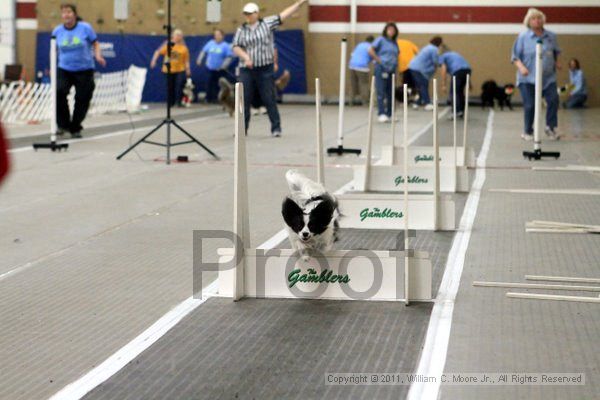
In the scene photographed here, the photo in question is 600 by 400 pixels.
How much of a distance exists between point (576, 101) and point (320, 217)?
2252 cm

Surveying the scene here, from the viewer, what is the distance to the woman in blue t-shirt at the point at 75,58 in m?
15.6

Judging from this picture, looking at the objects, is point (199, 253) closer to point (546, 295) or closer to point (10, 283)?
point (10, 283)

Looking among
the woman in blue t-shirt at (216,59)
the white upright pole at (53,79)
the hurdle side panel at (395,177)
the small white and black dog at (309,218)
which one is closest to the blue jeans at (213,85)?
the woman in blue t-shirt at (216,59)

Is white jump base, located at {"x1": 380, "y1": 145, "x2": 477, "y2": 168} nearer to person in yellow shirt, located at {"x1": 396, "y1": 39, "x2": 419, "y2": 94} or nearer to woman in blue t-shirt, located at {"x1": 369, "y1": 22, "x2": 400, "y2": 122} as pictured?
woman in blue t-shirt, located at {"x1": 369, "y1": 22, "x2": 400, "y2": 122}

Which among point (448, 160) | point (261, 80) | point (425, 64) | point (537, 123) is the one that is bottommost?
point (448, 160)

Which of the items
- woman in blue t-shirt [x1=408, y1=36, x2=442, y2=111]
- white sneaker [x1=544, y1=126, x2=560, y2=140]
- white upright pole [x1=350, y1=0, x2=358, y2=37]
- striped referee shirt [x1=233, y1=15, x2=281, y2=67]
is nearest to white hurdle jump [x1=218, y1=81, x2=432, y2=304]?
striped referee shirt [x1=233, y1=15, x2=281, y2=67]

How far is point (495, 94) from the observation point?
26.4 m

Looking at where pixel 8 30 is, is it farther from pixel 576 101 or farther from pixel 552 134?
pixel 552 134

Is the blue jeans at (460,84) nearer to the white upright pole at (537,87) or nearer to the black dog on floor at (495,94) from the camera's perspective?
the black dog on floor at (495,94)

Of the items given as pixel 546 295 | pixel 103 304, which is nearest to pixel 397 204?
pixel 546 295

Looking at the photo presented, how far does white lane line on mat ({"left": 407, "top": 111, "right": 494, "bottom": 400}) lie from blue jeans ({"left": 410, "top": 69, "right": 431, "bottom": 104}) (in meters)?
15.7

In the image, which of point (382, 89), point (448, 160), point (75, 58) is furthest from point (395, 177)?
point (382, 89)

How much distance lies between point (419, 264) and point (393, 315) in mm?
352

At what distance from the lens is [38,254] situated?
23.4ft
